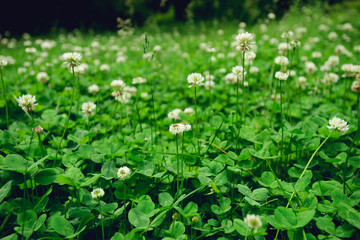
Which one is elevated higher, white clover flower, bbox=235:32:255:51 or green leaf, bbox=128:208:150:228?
white clover flower, bbox=235:32:255:51

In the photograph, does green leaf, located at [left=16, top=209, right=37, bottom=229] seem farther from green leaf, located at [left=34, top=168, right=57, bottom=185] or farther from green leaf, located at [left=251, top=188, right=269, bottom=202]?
green leaf, located at [left=251, top=188, right=269, bottom=202]

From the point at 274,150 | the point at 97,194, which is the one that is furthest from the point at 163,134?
the point at 97,194

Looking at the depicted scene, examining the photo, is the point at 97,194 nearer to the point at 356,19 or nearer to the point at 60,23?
the point at 356,19

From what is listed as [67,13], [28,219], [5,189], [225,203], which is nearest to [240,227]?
[225,203]

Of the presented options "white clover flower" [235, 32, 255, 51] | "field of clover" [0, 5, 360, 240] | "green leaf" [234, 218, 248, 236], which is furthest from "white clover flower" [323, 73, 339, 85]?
"green leaf" [234, 218, 248, 236]

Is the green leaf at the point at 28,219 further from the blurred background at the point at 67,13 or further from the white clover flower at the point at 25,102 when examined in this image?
the blurred background at the point at 67,13

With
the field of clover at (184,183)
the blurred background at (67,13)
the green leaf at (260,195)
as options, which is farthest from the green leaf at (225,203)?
the blurred background at (67,13)
